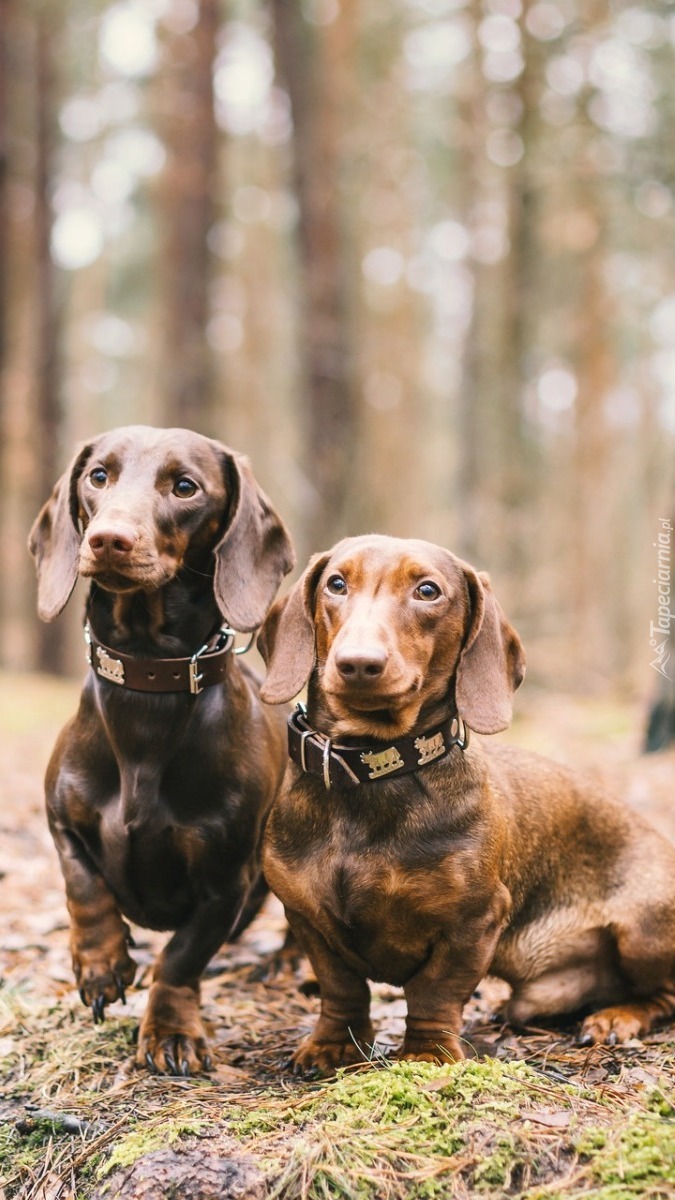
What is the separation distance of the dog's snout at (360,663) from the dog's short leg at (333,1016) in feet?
2.95

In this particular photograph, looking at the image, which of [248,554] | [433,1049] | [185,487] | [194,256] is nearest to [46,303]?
[194,256]

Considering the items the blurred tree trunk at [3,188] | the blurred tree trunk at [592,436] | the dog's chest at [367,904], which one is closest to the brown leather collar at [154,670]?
the dog's chest at [367,904]

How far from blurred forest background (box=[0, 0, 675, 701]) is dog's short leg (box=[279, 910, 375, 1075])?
7637mm

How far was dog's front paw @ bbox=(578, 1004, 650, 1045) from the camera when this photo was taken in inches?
145

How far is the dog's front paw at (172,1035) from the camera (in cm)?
353

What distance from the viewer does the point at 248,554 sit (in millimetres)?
3826

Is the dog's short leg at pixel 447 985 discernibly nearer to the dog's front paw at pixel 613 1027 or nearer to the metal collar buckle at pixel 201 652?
the dog's front paw at pixel 613 1027

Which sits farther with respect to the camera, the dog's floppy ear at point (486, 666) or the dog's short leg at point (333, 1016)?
the dog's short leg at point (333, 1016)

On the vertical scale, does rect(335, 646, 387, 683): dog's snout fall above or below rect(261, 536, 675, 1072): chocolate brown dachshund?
above

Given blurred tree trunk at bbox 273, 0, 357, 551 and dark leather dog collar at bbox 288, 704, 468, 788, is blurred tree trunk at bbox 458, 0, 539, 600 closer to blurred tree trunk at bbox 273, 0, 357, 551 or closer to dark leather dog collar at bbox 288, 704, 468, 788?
blurred tree trunk at bbox 273, 0, 357, 551

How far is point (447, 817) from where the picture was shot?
333 centimetres

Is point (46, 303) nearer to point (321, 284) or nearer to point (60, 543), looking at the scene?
point (321, 284)

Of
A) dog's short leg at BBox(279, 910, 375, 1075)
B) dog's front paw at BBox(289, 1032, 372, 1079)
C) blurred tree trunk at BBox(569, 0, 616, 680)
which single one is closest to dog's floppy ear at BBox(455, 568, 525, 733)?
dog's short leg at BBox(279, 910, 375, 1075)

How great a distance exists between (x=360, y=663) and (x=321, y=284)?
10129mm
